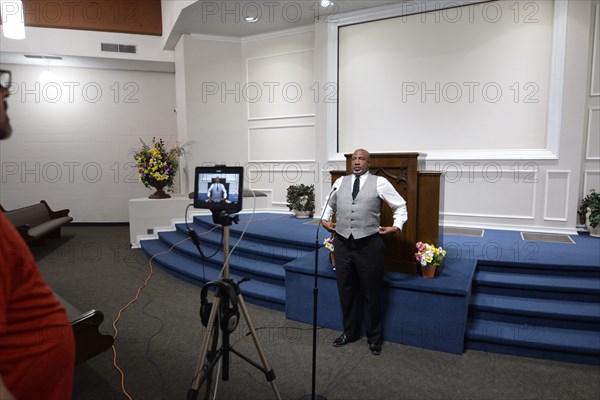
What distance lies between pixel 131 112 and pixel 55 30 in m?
2.04

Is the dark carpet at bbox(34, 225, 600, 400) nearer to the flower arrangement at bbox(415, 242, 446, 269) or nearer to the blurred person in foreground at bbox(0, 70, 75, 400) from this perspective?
the flower arrangement at bbox(415, 242, 446, 269)

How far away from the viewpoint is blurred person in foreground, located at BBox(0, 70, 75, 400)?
3.20 feet

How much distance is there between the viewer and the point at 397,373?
2.99 metres

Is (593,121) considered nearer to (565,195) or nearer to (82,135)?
(565,195)

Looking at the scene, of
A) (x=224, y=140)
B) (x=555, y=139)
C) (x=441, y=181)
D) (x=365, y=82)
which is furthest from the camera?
(x=224, y=140)

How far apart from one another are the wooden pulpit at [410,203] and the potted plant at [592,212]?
8.74ft

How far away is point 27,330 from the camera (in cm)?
102

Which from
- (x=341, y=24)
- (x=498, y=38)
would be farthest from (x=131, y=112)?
(x=498, y=38)

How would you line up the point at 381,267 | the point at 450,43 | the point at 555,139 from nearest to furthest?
the point at 381,267
the point at 555,139
the point at 450,43

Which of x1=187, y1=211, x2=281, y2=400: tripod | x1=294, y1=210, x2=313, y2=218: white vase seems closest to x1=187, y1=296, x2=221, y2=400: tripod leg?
x1=187, y1=211, x2=281, y2=400: tripod

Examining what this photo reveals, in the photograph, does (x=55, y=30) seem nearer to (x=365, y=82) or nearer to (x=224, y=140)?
(x=224, y=140)

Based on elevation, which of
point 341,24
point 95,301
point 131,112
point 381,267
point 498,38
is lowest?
point 95,301

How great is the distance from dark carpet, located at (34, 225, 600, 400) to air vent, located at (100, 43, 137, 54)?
574cm

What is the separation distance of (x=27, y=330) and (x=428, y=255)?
3.05 metres
